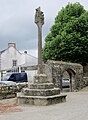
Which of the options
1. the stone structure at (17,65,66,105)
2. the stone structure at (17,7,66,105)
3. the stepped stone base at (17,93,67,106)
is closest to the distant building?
the stone structure at (17,7,66,105)

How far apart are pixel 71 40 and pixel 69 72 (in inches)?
207

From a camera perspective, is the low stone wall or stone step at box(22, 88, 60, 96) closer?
stone step at box(22, 88, 60, 96)

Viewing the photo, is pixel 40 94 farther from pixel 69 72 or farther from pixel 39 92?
pixel 69 72

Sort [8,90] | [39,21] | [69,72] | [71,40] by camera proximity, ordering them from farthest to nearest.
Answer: [71,40] < [69,72] < [8,90] < [39,21]

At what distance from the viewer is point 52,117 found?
31.7 feet

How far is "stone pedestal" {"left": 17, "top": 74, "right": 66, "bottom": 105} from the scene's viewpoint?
44.7ft

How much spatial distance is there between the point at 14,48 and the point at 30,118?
38115 mm

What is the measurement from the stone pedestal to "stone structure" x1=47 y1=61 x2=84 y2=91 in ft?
26.6

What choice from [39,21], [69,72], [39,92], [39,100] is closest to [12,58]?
[69,72]

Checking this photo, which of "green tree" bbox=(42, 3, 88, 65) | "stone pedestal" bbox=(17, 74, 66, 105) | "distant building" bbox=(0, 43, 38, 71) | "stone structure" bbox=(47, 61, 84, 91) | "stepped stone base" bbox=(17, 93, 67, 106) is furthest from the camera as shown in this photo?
"distant building" bbox=(0, 43, 38, 71)

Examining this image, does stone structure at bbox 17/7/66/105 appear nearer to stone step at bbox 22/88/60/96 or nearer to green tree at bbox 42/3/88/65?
stone step at bbox 22/88/60/96

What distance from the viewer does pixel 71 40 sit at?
30219 millimetres

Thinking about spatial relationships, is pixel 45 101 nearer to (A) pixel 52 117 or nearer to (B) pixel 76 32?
(A) pixel 52 117

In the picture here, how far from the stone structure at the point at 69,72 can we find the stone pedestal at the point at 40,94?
8095 mm
